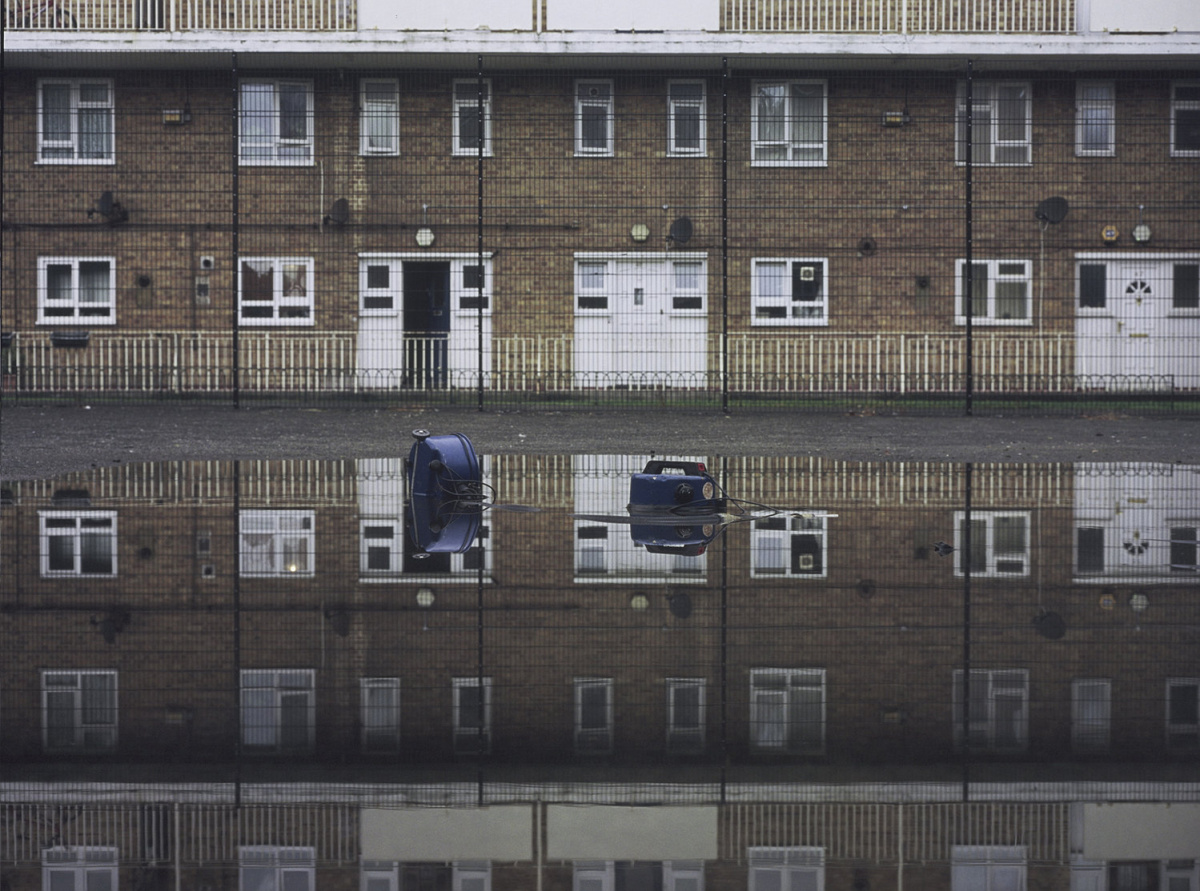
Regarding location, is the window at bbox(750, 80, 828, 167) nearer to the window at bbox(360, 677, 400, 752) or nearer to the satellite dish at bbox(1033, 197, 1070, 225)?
the satellite dish at bbox(1033, 197, 1070, 225)

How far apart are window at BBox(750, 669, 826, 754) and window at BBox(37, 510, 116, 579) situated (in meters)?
3.71

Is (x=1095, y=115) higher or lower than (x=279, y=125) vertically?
higher

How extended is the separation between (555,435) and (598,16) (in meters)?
8.43

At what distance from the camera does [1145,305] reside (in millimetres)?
23781

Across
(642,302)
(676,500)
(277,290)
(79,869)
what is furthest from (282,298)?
(79,869)

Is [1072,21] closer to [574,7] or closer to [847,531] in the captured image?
[574,7]

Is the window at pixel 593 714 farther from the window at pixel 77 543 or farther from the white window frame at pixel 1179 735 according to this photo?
the window at pixel 77 543

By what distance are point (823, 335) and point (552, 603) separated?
52.9 feet

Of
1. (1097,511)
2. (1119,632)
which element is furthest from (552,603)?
(1097,511)

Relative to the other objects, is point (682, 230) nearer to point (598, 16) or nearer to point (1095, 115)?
point (598, 16)

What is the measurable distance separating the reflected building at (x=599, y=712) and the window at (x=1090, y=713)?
1 cm

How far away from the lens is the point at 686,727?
13.9 ft

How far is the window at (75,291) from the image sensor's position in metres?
23.4

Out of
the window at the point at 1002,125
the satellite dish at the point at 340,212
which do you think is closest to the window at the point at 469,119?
the satellite dish at the point at 340,212
